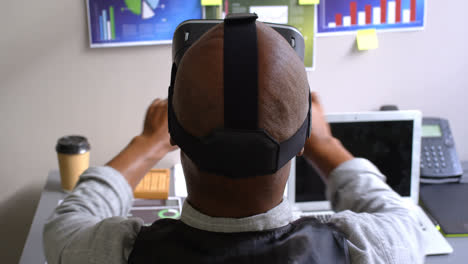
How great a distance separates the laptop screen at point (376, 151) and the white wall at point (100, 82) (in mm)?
338

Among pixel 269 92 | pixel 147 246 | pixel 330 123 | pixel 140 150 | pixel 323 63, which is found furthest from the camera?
pixel 323 63

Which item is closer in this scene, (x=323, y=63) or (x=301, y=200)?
(x=301, y=200)

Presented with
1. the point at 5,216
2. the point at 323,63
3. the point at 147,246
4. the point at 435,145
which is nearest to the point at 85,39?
the point at 5,216

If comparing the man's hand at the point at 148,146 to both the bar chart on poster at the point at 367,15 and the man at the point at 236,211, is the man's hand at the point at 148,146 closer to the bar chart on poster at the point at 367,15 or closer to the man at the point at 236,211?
the man at the point at 236,211

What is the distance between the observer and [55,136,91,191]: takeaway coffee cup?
4.21ft

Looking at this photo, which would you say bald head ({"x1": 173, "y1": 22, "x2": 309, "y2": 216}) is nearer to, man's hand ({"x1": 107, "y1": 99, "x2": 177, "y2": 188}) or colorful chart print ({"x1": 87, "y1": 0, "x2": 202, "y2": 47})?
man's hand ({"x1": 107, "y1": 99, "x2": 177, "y2": 188})

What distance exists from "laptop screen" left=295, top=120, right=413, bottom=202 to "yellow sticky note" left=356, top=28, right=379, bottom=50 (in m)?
Result: 0.38

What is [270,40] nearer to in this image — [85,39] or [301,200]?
[301,200]

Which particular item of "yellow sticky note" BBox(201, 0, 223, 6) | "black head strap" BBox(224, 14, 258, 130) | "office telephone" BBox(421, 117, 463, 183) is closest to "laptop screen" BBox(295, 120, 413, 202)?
"office telephone" BBox(421, 117, 463, 183)

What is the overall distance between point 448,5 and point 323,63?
18.9 inches

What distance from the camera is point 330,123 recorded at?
3.95ft

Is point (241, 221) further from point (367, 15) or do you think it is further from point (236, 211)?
point (367, 15)

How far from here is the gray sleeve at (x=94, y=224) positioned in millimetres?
575

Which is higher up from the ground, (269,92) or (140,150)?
(269,92)
